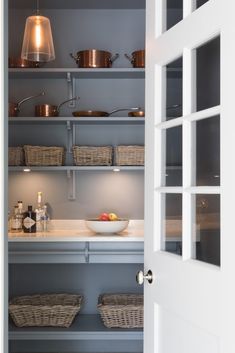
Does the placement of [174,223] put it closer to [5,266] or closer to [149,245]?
[149,245]

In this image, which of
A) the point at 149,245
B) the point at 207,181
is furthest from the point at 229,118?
the point at 149,245

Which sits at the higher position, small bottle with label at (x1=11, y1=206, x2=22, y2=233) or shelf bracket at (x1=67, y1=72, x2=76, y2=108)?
shelf bracket at (x1=67, y1=72, x2=76, y2=108)

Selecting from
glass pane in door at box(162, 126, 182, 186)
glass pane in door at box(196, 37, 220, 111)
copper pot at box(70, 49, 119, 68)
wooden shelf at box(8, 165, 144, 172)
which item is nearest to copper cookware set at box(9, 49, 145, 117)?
copper pot at box(70, 49, 119, 68)

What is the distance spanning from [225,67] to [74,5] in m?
2.75

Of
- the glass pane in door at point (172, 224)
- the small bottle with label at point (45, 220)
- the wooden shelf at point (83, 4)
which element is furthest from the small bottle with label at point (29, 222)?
the glass pane in door at point (172, 224)

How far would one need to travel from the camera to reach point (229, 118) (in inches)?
50.2

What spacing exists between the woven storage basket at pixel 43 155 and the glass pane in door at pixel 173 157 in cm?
198

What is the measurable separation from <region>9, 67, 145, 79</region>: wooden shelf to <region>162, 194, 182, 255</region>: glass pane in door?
80.7 inches

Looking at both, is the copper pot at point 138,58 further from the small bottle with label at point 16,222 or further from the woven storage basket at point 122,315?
the woven storage basket at point 122,315

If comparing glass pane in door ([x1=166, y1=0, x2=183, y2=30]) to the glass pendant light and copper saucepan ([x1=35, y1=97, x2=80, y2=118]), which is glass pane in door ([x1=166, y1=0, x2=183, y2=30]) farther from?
copper saucepan ([x1=35, y1=97, x2=80, y2=118])

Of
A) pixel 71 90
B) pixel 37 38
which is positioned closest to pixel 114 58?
pixel 71 90

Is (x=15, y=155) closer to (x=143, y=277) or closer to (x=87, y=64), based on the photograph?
(x=87, y=64)

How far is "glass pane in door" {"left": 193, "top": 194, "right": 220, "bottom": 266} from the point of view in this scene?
4.49 feet

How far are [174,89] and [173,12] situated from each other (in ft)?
0.88
